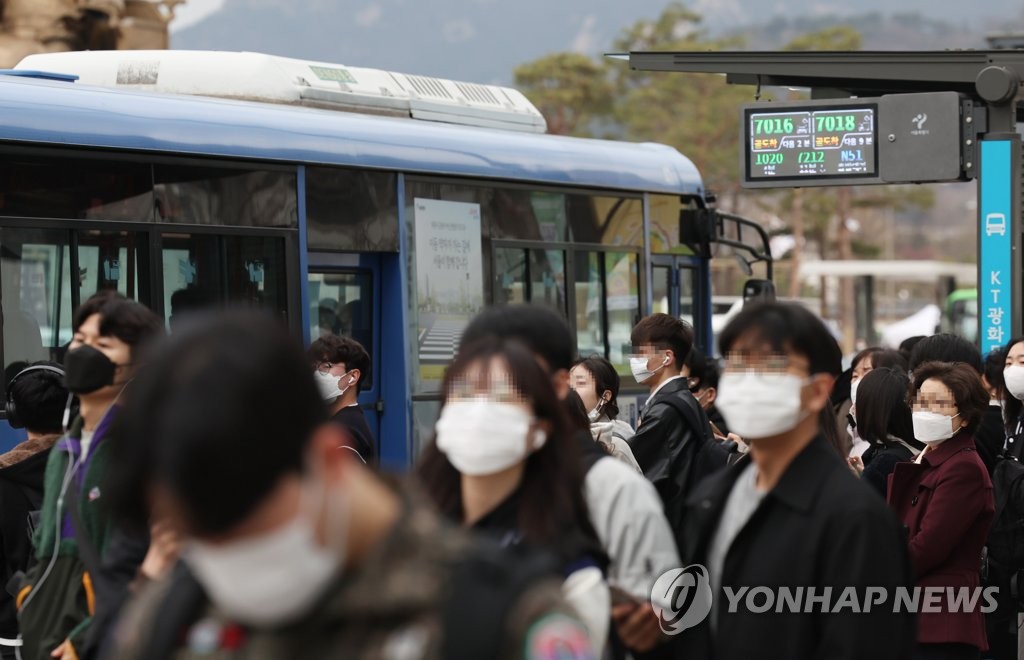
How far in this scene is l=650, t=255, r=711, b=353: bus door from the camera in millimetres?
12852

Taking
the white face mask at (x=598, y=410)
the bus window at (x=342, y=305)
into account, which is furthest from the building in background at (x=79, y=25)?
the white face mask at (x=598, y=410)

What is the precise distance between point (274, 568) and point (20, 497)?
3.82 meters

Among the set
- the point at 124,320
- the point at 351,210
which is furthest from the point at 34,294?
the point at 124,320

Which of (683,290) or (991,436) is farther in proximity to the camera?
(683,290)

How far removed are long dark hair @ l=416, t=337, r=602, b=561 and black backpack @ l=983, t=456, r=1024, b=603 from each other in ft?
12.1

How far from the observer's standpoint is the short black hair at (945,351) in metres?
7.30

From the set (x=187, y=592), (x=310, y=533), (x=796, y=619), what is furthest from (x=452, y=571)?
(x=796, y=619)

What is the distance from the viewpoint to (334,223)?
9.82 meters

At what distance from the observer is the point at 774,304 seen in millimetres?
3598

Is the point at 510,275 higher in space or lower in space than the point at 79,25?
lower

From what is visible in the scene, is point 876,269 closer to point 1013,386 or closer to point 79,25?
point 79,25

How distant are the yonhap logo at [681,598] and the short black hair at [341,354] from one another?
3.72m

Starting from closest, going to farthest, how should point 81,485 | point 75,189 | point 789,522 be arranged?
point 789,522 → point 81,485 → point 75,189

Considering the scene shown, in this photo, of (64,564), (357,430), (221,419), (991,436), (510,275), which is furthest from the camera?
(510,275)
